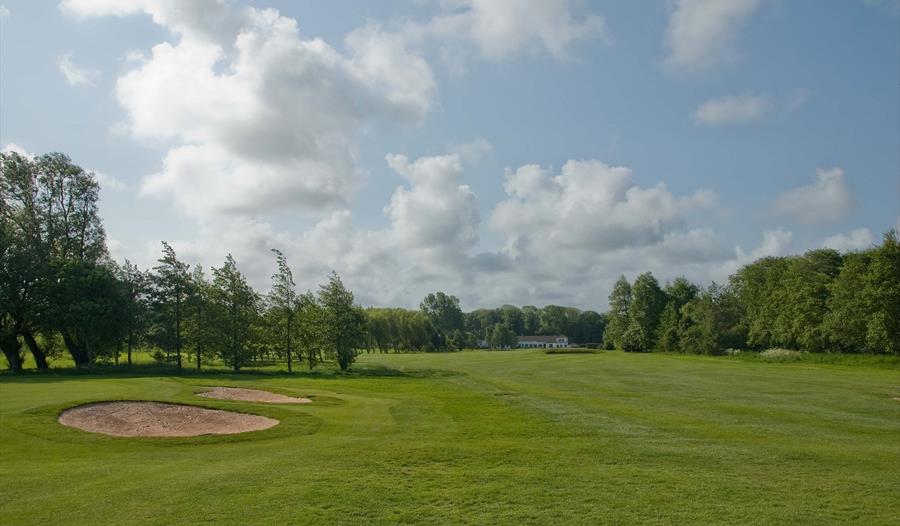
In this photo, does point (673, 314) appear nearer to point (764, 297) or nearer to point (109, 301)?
point (764, 297)

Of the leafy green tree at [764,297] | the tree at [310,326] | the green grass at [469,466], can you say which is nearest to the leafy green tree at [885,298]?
the leafy green tree at [764,297]

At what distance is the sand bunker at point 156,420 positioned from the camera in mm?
19297

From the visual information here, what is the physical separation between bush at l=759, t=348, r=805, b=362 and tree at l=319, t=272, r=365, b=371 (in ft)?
167

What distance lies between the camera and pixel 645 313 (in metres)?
116

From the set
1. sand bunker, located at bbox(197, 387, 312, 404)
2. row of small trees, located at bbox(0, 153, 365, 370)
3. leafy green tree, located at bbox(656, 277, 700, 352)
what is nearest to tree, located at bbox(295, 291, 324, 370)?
row of small trees, located at bbox(0, 153, 365, 370)

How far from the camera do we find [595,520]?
407 inches

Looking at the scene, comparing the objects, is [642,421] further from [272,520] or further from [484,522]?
[272,520]

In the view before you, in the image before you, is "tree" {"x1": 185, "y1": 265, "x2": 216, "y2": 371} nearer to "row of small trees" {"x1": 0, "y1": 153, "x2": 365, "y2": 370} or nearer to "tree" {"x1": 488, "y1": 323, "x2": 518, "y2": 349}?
"row of small trees" {"x1": 0, "y1": 153, "x2": 365, "y2": 370}

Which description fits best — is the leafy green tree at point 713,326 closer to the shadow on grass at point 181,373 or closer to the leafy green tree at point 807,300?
the leafy green tree at point 807,300

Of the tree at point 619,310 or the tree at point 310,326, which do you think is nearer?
the tree at point 310,326

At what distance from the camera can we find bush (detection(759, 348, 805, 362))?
68.2m

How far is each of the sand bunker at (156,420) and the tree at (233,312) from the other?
1297 inches

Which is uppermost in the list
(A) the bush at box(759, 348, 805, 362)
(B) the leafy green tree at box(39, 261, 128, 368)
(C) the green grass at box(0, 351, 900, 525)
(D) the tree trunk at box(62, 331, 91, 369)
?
A: (B) the leafy green tree at box(39, 261, 128, 368)

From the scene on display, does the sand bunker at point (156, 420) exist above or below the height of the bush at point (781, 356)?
above
